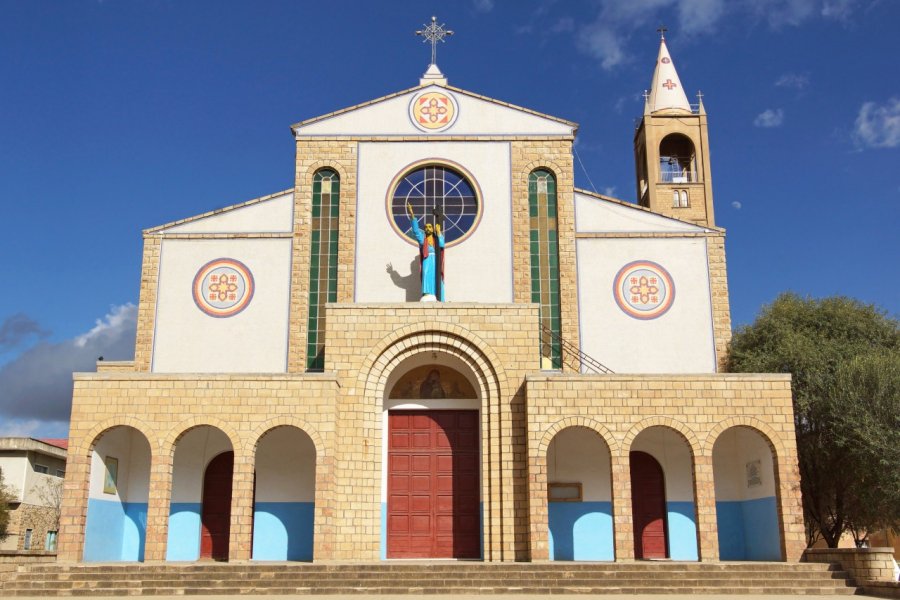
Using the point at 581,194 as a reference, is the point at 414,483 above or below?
below

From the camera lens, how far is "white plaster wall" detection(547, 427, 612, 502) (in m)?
20.3

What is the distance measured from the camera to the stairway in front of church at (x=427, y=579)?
52.3ft

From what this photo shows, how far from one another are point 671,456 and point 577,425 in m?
A: 3.33

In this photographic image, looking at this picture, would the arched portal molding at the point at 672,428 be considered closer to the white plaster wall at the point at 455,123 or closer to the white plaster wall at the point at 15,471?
the white plaster wall at the point at 455,123

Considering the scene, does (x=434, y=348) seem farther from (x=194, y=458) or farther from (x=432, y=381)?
(x=194, y=458)

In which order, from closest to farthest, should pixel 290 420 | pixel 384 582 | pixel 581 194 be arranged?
pixel 384 582, pixel 290 420, pixel 581 194

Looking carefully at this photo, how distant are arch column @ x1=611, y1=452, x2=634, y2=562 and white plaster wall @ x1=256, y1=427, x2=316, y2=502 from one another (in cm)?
690

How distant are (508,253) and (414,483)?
625 centimetres

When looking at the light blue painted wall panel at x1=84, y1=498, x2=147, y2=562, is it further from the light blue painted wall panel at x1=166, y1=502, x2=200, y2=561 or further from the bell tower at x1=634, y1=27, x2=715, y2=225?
the bell tower at x1=634, y1=27, x2=715, y2=225

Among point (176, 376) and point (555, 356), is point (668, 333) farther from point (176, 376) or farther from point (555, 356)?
point (176, 376)

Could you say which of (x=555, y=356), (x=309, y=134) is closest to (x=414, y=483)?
(x=555, y=356)

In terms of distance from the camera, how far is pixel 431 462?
20.2 metres

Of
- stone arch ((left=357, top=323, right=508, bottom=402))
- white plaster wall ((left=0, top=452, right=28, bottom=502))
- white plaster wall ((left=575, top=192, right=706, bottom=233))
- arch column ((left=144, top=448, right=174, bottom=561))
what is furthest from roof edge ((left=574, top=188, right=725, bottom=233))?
white plaster wall ((left=0, top=452, right=28, bottom=502))

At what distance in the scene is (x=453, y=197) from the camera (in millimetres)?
22719
